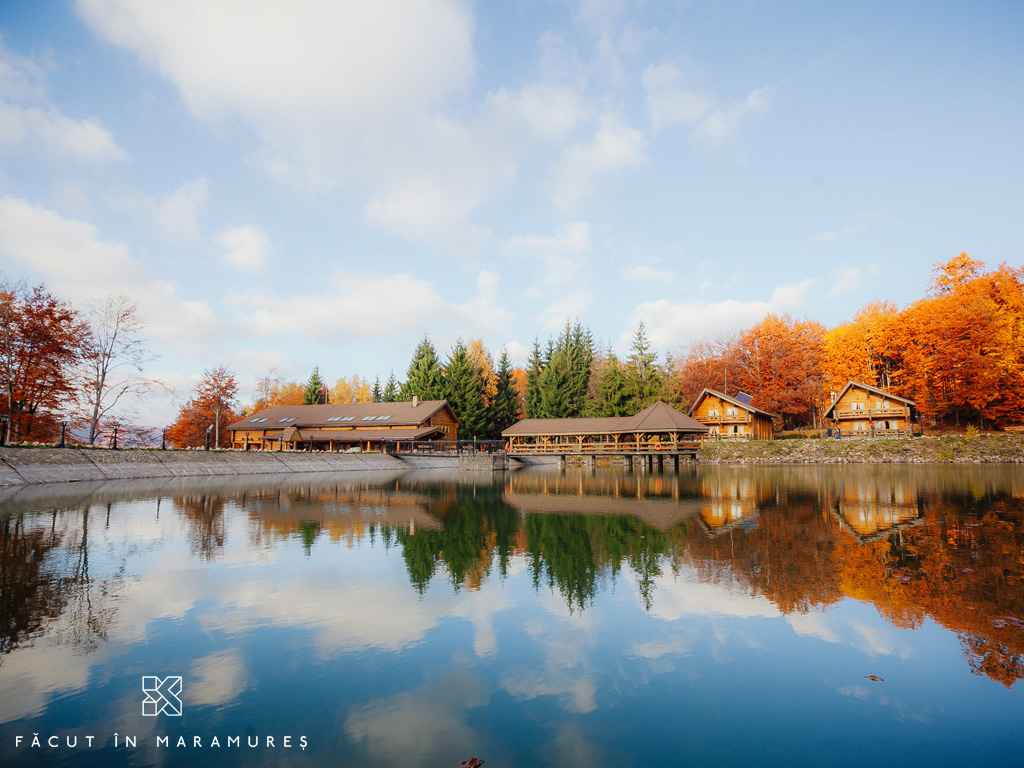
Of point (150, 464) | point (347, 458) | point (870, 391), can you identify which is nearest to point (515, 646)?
point (150, 464)

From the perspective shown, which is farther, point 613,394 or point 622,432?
point 613,394

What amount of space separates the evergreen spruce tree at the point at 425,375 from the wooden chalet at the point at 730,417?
29673 mm

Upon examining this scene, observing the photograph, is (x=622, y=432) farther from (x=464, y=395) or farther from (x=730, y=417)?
(x=464, y=395)

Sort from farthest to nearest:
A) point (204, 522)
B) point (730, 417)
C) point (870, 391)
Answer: point (730, 417) < point (870, 391) < point (204, 522)

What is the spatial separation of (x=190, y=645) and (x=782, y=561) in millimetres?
9294

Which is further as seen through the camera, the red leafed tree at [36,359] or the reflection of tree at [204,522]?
the red leafed tree at [36,359]

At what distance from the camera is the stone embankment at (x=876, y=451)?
38875mm

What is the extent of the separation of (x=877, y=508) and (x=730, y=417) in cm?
3786

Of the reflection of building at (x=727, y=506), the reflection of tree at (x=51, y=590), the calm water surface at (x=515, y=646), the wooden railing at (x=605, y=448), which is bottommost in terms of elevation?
the reflection of building at (x=727, y=506)

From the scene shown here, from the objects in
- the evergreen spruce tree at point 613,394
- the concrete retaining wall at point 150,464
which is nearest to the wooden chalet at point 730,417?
the evergreen spruce tree at point 613,394

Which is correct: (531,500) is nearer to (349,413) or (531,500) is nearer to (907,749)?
(907,749)

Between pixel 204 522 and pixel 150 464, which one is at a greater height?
pixel 150 464

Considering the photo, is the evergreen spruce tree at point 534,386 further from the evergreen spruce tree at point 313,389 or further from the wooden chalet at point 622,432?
the evergreen spruce tree at point 313,389

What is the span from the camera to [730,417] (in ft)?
172
